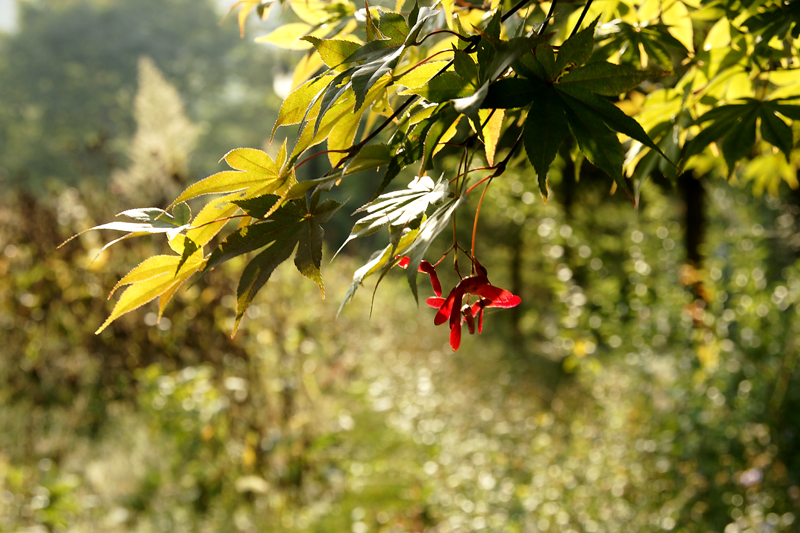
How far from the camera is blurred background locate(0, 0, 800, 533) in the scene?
254 centimetres

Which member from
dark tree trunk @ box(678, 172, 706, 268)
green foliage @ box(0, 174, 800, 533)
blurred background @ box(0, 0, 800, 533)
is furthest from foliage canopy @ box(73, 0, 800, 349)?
dark tree trunk @ box(678, 172, 706, 268)

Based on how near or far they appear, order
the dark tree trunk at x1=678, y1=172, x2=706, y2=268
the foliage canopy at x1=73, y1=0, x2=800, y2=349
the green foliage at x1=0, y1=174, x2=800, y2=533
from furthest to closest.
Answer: the dark tree trunk at x1=678, y1=172, x2=706, y2=268
the green foliage at x1=0, y1=174, x2=800, y2=533
the foliage canopy at x1=73, y1=0, x2=800, y2=349

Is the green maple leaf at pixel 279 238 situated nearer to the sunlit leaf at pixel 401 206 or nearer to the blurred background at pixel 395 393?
the sunlit leaf at pixel 401 206

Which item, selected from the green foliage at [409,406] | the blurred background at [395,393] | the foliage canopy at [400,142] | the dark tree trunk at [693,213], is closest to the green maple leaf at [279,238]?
the foliage canopy at [400,142]

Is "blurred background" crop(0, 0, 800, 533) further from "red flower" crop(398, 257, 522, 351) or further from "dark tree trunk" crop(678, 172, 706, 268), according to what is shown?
"red flower" crop(398, 257, 522, 351)

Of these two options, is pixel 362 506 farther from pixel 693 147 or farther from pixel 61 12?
pixel 61 12

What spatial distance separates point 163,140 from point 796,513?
5.34 meters

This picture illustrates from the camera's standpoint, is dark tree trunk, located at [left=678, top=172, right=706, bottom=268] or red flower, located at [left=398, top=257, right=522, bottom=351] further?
dark tree trunk, located at [left=678, top=172, right=706, bottom=268]

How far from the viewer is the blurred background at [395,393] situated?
2545mm

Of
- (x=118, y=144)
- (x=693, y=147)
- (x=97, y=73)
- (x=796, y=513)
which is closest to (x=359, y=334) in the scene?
(x=796, y=513)

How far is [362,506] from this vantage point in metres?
3.21

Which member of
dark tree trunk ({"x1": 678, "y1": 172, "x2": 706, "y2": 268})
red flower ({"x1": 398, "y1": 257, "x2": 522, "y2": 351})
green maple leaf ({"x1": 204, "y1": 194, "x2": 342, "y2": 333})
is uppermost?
green maple leaf ({"x1": 204, "y1": 194, "x2": 342, "y2": 333})

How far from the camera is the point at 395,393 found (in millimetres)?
4668

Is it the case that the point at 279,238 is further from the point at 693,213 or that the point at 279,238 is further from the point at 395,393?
the point at 693,213
